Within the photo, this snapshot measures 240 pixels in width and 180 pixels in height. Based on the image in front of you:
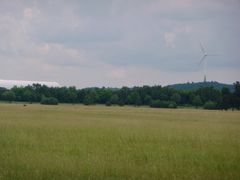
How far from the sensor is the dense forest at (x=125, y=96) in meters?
112

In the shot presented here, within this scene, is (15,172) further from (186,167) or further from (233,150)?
(233,150)

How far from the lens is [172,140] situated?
2453cm

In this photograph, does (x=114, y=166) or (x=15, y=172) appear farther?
(x=114, y=166)

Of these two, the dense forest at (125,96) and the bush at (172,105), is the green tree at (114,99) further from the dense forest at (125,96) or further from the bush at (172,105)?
the bush at (172,105)

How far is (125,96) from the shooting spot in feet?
392

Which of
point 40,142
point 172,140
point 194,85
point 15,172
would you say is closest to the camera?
point 15,172

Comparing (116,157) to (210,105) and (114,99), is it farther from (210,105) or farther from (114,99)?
(114,99)

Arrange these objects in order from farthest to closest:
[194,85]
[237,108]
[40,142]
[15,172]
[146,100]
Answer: [194,85] < [146,100] < [237,108] < [40,142] < [15,172]

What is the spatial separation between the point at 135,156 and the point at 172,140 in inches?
263

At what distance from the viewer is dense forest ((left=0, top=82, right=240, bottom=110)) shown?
4412 inches

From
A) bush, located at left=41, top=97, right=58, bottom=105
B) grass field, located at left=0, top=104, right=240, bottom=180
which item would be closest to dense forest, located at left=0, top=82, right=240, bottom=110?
bush, located at left=41, top=97, right=58, bottom=105

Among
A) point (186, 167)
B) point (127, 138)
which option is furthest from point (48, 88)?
point (186, 167)

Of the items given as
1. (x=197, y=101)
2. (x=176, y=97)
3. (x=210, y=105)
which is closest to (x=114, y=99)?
(x=176, y=97)

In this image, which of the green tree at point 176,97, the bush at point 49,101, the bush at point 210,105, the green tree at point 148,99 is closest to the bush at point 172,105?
the green tree at point 176,97
